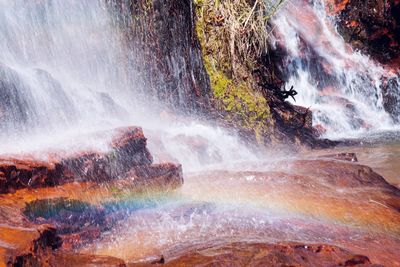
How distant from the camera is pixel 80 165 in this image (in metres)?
4.04

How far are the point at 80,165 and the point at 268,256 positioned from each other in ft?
7.41

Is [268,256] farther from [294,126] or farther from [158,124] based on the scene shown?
[294,126]

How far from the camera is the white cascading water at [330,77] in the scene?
1105 cm

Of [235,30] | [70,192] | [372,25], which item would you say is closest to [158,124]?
[235,30]

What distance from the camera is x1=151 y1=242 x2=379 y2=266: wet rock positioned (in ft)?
8.29

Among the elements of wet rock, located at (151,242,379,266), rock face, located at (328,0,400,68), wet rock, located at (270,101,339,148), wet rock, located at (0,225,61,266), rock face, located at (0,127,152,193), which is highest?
rock face, located at (328,0,400,68)

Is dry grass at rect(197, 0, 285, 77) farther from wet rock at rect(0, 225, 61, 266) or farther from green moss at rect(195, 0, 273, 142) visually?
wet rock at rect(0, 225, 61, 266)

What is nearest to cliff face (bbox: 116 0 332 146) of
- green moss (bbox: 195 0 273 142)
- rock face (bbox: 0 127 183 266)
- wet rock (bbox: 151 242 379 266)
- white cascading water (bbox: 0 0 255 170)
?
green moss (bbox: 195 0 273 142)

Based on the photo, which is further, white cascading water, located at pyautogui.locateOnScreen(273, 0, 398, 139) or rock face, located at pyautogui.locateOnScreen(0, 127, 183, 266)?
white cascading water, located at pyautogui.locateOnScreen(273, 0, 398, 139)

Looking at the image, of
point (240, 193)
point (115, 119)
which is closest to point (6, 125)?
point (115, 119)

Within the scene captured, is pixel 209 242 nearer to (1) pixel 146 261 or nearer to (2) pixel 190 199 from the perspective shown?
(1) pixel 146 261

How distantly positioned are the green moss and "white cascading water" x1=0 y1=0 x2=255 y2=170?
0.52 m

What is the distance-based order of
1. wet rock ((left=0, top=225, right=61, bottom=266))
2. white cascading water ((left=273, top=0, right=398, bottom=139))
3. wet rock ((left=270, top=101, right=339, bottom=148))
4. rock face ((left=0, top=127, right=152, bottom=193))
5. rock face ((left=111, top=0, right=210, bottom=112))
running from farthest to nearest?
1. white cascading water ((left=273, top=0, right=398, bottom=139))
2. wet rock ((left=270, top=101, right=339, bottom=148))
3. rock face ((left=111, top=0, right=210, bottom=112))
4. rock face ((left=0, top=127, right=152, bottom=193))
5. wet rock ((left=0, top=225, right=61, bottom=266))

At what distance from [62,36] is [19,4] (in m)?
1.49
